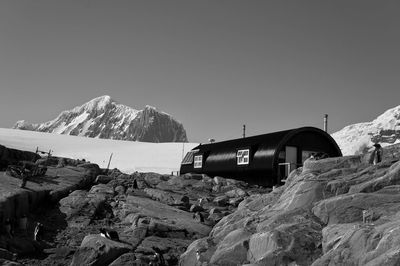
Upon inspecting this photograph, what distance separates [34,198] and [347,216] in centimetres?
1781

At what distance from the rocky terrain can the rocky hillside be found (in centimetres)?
3

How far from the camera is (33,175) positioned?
99.3 feet

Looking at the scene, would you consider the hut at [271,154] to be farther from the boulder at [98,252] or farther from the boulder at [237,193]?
the boulder at [98,252]

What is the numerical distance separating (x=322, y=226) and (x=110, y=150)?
10891 cm

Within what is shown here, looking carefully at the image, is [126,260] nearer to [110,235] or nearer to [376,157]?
[110,235]

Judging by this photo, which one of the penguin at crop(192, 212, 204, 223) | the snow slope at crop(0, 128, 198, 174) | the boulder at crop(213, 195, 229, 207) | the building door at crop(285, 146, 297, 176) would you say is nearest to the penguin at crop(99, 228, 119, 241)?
the penguin at crop(192, 212, 204, 223)

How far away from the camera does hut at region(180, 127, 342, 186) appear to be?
3634 centimetres

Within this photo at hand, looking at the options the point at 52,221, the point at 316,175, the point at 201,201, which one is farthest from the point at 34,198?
the point at 316,175

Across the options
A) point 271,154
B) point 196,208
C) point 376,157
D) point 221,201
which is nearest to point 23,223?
point 196,208

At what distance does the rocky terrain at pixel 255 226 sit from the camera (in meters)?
12.8

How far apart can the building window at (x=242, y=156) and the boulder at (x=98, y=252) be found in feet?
78.2

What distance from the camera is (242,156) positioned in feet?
135

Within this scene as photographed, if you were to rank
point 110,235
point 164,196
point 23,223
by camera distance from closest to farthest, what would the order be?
point 110,235 → point 23,223 → point 164,196

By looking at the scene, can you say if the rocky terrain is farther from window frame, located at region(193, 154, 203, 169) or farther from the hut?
window frame, located at region(193, 154, 203, 169)
